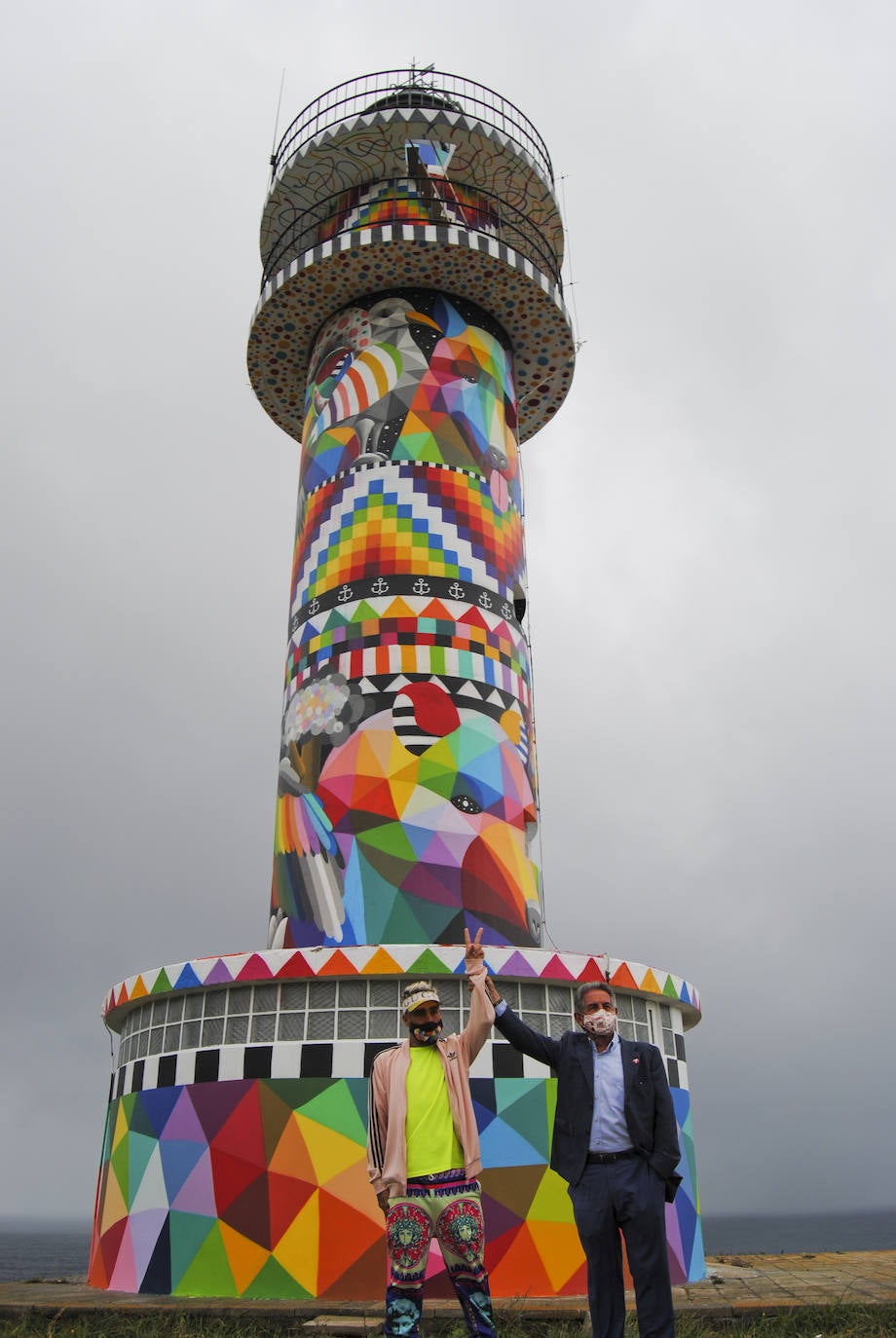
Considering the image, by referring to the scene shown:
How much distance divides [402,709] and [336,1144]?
29.5 ft

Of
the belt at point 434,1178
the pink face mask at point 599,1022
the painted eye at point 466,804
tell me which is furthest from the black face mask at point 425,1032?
the painted eye at point 466,804

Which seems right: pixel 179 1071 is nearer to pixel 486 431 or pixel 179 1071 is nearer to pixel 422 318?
pixel 486 431

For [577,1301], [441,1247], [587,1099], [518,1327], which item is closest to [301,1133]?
[577,1301]

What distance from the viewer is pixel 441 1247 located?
22.1 feet

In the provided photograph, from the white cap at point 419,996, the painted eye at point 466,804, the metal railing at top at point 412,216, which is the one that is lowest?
the white cap at point 419,996

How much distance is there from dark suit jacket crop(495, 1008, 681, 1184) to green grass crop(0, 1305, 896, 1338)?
329cm

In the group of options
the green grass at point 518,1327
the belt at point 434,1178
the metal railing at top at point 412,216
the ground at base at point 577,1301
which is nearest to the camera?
the belt at point 434,1178

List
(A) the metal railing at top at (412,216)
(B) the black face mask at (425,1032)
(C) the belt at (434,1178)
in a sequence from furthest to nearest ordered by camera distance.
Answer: (A) the metal railing at top at (412,216), (B) the black face mask at (425,1032), (C) the belt at (434,1178)

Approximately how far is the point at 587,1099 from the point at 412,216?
25698mm

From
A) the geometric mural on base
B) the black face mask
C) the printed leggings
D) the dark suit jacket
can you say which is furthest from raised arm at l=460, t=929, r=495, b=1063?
the geometric mural on base

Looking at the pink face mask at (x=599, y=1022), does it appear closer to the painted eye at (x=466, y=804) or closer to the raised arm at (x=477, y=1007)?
the raised arm at (x=477, y=1007)

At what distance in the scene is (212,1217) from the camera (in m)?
16.6

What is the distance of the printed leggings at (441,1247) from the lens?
6754 mm

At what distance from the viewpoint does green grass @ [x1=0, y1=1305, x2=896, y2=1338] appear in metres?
9.43
